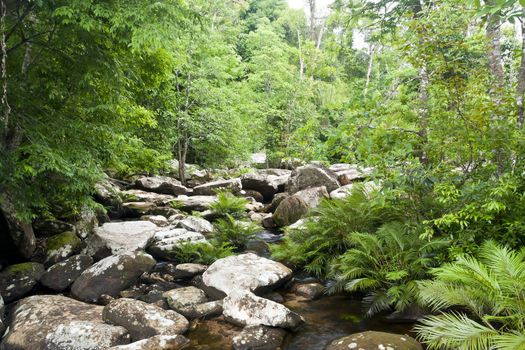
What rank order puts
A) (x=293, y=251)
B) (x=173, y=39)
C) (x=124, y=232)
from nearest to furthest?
(x=173, y=39) < (x=293, y=251) < (x=124, y=232)

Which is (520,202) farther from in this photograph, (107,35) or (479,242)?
(107,35)

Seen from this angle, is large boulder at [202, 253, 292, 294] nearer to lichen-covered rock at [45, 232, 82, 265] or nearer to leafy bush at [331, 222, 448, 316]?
leafy bush at [331, 222, 448, 316]

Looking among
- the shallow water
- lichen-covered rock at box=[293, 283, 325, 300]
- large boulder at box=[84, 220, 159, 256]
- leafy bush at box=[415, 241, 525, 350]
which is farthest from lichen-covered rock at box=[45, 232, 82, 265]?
leafy bush at box=[415, 241, 525, 350]

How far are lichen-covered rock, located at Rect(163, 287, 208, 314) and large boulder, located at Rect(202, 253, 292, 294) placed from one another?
0.91 feet

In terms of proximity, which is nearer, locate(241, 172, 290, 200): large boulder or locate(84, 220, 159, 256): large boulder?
locate(84, 220, 159, 256): large boulder

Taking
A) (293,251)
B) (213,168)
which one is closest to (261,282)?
(293,251)

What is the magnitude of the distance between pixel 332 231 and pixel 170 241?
13.7ft

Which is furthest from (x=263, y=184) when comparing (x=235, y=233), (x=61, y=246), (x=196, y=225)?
(x=61, y=246)

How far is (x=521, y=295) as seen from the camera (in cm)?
386

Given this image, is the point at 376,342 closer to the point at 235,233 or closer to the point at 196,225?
the point at 235,233

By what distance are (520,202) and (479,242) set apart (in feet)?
Answer: 2.72

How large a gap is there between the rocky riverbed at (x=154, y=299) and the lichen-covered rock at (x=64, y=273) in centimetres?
2

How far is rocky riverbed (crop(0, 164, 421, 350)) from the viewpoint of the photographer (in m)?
4.92

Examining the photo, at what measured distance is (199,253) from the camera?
8578 mm
